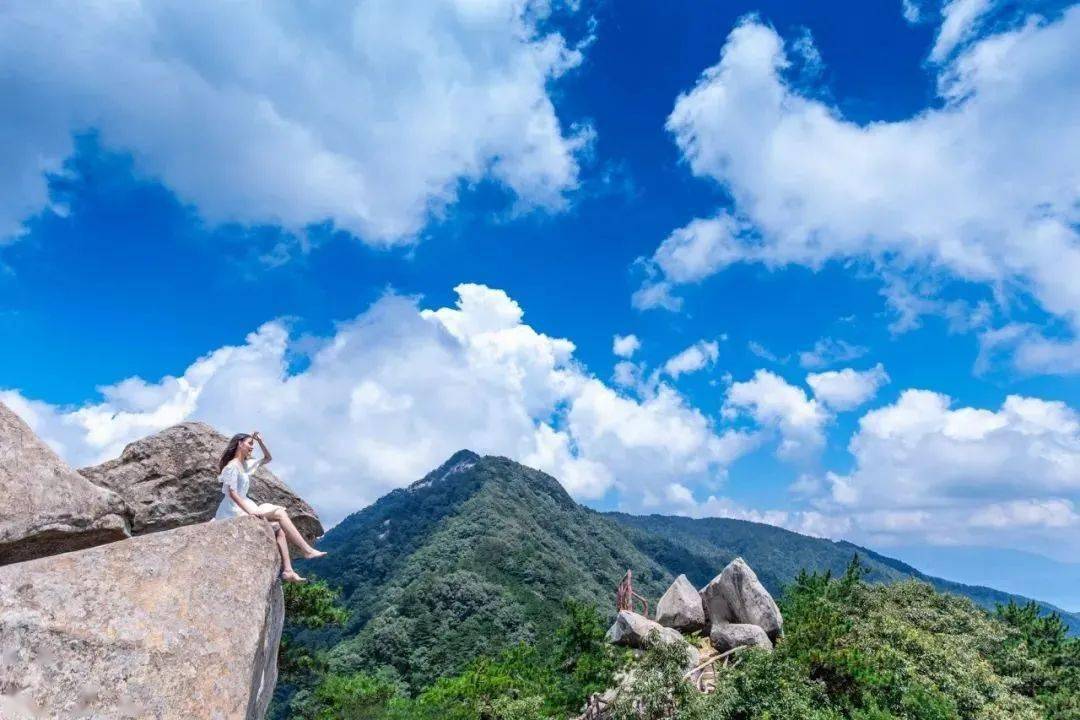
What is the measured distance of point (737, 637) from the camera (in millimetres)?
27969

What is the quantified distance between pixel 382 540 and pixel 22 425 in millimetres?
118670

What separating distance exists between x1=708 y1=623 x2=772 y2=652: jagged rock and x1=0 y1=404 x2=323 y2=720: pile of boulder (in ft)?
75.3

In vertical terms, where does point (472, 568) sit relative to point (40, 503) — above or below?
above

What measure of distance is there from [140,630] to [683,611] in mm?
27672

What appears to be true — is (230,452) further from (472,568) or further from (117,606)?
(472,568)

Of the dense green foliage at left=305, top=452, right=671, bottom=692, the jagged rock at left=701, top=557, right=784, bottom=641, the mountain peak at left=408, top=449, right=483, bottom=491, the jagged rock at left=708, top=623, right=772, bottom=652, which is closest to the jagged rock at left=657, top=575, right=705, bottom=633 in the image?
the jagged rock at left=701, top=557, right=784, bottom=641

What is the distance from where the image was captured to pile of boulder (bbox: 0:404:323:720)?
675cm

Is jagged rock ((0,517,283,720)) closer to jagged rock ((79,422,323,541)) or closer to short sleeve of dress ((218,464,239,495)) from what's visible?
short sleeve of dress ((218,464,239,495))

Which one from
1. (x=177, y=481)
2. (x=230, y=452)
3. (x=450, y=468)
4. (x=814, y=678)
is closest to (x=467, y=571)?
(x=814, y=678)

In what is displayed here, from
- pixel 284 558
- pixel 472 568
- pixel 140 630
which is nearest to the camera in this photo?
pixel 140 630

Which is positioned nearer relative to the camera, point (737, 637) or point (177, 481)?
point (177, 481)

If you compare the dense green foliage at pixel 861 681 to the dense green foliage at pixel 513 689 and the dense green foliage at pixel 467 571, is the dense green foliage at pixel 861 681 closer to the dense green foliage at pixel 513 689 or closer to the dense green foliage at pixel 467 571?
the dense green foliage at pixel 513 689

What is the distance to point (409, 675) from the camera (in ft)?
205

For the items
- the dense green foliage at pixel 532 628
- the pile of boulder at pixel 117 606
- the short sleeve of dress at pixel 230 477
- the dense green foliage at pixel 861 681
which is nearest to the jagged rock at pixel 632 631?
the dense green foliage at pixel 532 628
